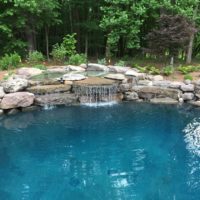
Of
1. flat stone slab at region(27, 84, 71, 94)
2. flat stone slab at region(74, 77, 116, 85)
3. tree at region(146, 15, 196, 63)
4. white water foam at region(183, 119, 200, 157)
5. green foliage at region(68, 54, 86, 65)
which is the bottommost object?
white water foam at region(183, 119, 200, 157)

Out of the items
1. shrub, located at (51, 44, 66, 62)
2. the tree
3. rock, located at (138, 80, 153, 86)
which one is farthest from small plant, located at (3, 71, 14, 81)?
the tree

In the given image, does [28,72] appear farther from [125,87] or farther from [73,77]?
[125,87]

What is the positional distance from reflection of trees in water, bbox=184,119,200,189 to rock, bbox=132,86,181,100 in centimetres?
198

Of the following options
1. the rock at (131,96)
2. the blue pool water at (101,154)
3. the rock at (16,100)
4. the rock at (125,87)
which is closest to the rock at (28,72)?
the rock at (16,100)

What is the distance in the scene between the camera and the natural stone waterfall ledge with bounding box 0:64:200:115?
10569 mm

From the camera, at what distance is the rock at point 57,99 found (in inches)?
426

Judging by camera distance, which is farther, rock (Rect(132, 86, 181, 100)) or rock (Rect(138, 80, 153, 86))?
rock (Rect(138, 80, 153, 86))

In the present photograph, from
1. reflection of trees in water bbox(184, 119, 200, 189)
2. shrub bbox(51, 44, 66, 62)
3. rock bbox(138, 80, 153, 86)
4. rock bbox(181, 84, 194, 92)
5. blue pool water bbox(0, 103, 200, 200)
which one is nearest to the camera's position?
blue pool water bbox(0, 103, 200, 200)

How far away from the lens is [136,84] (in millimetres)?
11961

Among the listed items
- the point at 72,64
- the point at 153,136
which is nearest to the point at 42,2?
the point at 72,64

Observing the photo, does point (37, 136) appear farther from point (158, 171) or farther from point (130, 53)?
point (130, 53)

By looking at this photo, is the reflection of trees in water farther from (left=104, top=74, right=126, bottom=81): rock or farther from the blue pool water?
(left=104, top=74, right=126, bottom=81): rock

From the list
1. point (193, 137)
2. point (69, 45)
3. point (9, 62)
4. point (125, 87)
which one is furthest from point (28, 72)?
point (193, 137)

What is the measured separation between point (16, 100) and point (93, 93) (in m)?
2.85
